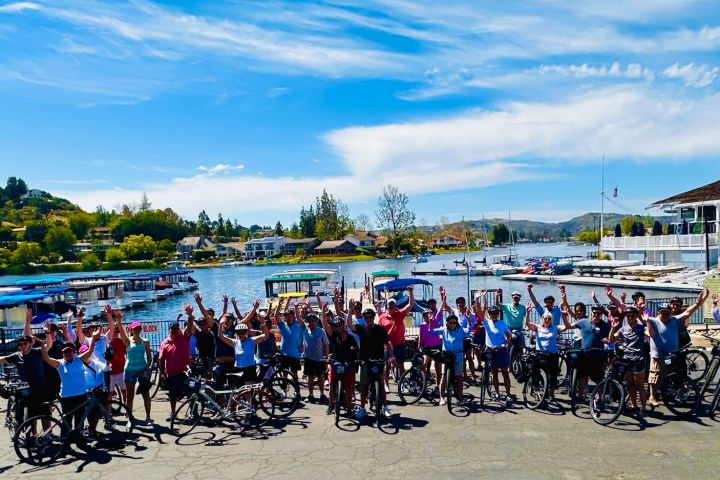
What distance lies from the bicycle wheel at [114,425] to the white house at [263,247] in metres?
148

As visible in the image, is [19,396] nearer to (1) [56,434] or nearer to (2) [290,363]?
(1) [56,434]

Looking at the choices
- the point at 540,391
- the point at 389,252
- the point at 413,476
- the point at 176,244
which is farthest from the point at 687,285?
the point at 176,244

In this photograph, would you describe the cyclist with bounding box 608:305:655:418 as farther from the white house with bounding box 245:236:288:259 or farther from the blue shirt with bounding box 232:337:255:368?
the white house with bounding box 245:236:288:259

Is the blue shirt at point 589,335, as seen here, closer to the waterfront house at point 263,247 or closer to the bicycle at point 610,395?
the bicycle at point 610,395

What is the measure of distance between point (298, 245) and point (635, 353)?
149 metres

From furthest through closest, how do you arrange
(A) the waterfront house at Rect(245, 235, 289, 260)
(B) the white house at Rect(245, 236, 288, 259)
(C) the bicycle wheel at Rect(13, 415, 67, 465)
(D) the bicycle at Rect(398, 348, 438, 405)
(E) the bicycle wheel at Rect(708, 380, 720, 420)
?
1. (B) the white house at Rect(245, 236, 288, 259)
2. (A) the waterfront house at Rect(245, 235, 289, 260)
3. (D) the bicycle at Rect(398, 348, 438, 405)
4. (E) the bicycle wheel at Rect(708, 380, 720, 420)
5. (C) the bicycle wheel at Rect(13, 415, 67, 465)

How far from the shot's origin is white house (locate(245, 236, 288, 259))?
513 feet

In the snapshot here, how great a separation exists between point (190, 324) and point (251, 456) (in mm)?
3315

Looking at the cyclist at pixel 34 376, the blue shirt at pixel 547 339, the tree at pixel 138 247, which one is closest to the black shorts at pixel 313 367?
the blue shirt at pixel 547 339

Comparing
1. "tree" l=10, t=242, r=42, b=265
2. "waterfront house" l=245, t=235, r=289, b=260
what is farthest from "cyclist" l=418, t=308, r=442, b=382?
"waterfront house" l=245, t=235, r=289, b=260

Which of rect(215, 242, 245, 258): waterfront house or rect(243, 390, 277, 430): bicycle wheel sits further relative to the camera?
rect(215, 242, 245, 258): waterfront house

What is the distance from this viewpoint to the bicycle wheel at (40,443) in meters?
7.70

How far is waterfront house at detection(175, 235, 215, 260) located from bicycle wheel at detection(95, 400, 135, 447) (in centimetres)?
14949

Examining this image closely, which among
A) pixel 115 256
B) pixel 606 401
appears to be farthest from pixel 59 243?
pixel 606 401
